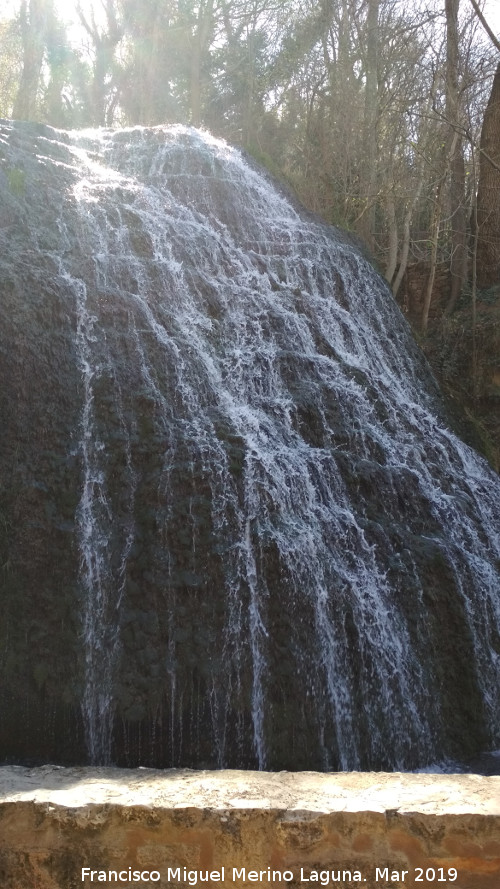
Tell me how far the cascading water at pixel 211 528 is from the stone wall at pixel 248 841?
2.52 m

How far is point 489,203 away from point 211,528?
9267mm

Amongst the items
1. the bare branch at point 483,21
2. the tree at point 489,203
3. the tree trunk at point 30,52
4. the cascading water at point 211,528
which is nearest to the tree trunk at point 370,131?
the tree at point 489,203

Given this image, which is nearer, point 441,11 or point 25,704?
point 25,704

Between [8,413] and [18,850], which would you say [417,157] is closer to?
[8,413]

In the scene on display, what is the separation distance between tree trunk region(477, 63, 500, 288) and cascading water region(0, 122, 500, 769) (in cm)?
546

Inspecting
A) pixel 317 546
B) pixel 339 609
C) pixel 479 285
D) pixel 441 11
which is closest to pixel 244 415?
pixel 317 546

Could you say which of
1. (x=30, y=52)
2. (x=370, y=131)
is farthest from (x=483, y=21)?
(x=30, y=52)

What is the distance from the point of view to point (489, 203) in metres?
12.4

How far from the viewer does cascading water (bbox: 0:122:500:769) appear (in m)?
4.75

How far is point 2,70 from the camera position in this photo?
77.7ft

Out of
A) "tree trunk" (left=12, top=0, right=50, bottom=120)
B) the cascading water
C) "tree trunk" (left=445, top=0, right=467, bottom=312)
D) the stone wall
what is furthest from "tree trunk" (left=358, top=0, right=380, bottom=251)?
the stone wall

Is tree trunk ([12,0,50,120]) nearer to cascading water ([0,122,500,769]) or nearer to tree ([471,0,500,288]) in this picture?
tree ([471,0,500,288])

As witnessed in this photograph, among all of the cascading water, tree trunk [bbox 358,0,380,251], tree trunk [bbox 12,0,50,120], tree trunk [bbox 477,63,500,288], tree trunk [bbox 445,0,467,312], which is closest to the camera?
the cascading water

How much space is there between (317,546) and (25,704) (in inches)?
85.6
